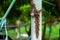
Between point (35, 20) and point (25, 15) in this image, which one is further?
point (25, 15)

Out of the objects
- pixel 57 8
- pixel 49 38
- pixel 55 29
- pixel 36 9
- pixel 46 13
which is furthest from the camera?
pixel 55 29

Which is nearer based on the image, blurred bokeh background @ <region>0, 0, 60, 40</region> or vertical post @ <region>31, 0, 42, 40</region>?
vertical post @ <region>31, 0, 42, 40</region>

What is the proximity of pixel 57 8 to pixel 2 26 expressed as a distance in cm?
64

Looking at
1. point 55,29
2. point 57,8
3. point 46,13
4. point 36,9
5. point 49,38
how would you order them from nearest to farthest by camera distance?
1. point 36,9
2. point 46,13
3. point 57,8
4. point 49,38
5. point 55,29

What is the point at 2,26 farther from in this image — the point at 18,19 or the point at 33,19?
the point at 18,19

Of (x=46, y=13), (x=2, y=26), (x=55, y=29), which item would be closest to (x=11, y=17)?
(x=46, y=13)

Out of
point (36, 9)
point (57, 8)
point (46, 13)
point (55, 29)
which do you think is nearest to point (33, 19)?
point (36, 9)

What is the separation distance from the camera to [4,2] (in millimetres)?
1302

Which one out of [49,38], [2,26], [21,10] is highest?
[21,10]

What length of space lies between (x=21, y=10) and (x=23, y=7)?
28mm

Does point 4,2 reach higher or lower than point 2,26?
higher

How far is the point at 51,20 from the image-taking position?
4.50 feet

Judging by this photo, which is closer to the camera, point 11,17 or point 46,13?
point 46,13

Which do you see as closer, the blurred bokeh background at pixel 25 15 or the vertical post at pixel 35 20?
the vertical post at pixel 35 20
